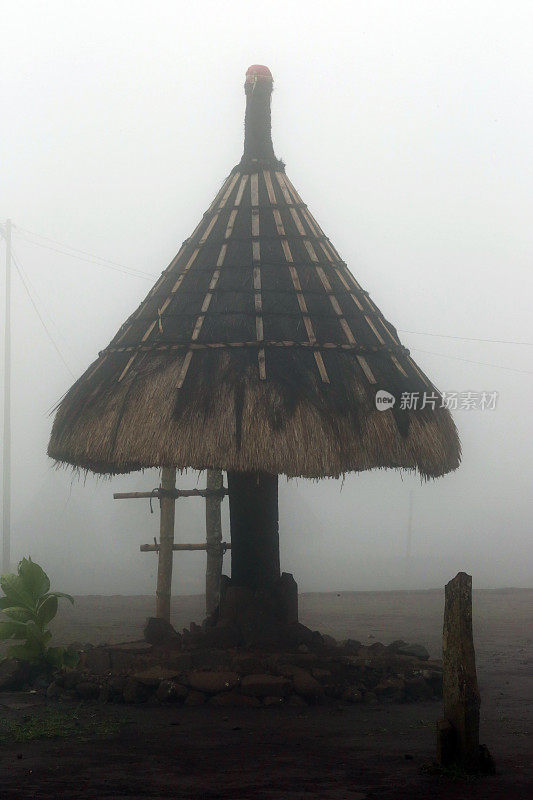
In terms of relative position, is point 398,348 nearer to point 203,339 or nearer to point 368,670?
point 203,339

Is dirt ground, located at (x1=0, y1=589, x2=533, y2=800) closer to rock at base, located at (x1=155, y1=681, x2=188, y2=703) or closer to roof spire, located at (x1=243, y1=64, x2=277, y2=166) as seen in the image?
rock at base, located at (x1=155, y1=681, x2=188, y2=703)

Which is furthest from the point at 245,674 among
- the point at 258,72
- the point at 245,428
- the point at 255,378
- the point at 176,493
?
the point at 258,72

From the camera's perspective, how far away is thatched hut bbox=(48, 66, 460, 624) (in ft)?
33.3

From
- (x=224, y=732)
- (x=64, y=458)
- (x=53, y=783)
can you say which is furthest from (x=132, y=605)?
(x=53, y=783)

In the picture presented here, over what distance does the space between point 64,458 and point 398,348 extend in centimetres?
399

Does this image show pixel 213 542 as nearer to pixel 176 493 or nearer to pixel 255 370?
pixel 176 493

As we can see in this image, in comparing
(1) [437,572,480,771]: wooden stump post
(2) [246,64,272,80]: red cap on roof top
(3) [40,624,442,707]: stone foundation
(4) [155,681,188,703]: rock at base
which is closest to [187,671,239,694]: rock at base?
(3) [40,624,442,707]: stone foundation

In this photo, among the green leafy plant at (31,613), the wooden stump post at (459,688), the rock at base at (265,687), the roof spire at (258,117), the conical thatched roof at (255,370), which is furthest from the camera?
the roof spire at (258,117)

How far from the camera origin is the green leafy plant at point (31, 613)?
36.1 feet

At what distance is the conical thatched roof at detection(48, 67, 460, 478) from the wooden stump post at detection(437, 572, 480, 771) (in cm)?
302

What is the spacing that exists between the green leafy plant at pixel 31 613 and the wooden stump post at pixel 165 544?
92.3 inches

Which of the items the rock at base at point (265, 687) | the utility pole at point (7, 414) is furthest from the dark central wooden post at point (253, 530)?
the utility pole at point (7, 414)

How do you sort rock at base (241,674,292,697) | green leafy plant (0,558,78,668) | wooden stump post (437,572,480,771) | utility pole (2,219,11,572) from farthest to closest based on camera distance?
1. utility pole (2,219,11,572)
2. green leafy plant (0,558,78,668)
3. rock at base (241,674,292,697)
4. wooden stump post (437,572,480,771)

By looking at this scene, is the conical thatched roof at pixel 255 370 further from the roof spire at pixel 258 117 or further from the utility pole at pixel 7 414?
the utility pole at pixel 7 414
